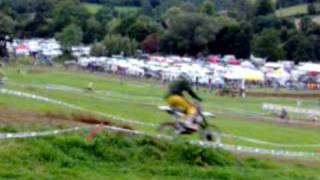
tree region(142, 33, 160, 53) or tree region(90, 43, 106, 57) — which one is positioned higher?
tree region(142, 33, 160, 53)

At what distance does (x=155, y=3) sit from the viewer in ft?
459

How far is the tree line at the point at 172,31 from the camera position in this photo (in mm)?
96875

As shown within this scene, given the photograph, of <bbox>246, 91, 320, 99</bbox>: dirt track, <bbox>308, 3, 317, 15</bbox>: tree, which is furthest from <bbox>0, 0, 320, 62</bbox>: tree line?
<bbox>246, 91, 320, 99</bbox>: dirt track

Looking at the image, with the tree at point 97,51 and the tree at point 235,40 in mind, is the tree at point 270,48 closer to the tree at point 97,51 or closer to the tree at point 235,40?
the tree at point 235,40

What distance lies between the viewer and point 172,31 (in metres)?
99.4

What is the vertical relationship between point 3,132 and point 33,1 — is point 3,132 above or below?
below

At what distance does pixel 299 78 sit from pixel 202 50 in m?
29.6

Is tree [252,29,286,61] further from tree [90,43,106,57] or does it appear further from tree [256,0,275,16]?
tree [256,0,275,16]

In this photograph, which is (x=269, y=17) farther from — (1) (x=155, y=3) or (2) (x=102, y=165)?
(2) (x=102, y=165)

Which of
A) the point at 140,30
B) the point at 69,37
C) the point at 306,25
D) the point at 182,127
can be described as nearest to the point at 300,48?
the point at 306,25

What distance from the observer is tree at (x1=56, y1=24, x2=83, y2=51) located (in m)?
95.8

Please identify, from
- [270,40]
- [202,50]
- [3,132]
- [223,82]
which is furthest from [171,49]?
[3,132]

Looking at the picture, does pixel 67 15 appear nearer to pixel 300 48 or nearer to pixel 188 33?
pixel 188 33

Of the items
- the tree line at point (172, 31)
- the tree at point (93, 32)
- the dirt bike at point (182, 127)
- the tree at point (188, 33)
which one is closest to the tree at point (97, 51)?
the tree line at point (172, 31)
